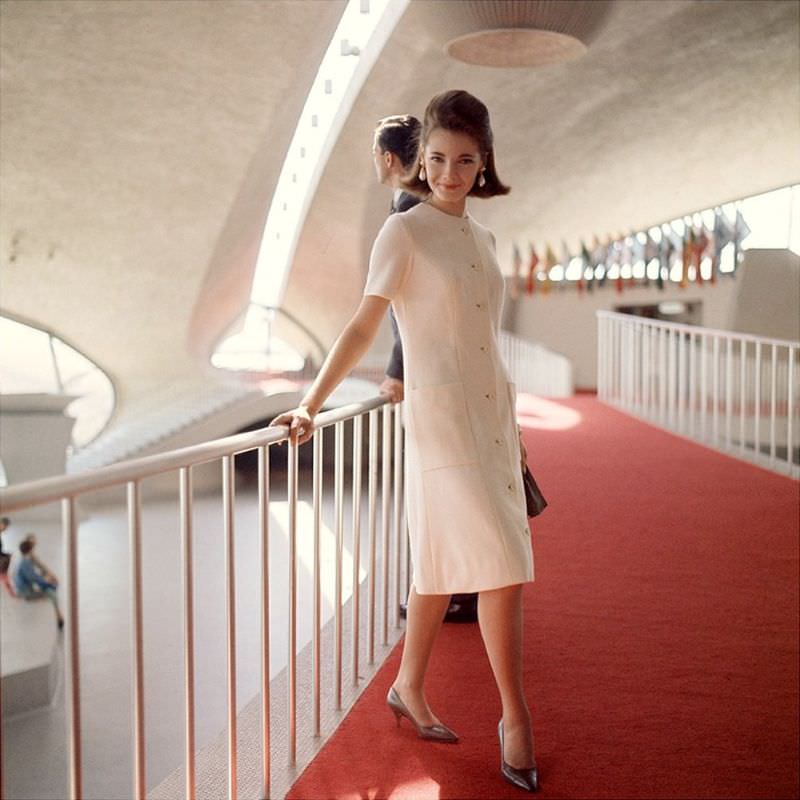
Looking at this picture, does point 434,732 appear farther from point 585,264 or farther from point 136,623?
point 585,264

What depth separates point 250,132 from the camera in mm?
9055

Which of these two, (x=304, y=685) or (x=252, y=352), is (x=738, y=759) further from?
(x=252, y=352)

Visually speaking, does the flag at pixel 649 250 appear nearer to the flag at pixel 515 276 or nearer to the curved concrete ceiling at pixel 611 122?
the curved concrete ceiling at pixel 611 122

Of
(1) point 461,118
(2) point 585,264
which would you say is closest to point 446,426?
(1) point 461,118

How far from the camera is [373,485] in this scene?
237 cm

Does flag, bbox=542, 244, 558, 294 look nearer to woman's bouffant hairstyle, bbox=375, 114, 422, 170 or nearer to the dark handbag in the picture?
woman's bouffant hairstyle, bbox=375, 114, 422, 170

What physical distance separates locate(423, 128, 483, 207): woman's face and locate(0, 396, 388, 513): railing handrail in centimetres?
49

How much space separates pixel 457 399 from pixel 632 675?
976mm

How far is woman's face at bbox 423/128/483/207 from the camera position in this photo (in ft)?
5.37

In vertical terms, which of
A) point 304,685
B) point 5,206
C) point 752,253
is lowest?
point 304,685

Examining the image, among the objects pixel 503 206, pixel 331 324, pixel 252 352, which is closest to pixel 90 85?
pixel 503 206

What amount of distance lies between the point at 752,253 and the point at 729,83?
8.85ft

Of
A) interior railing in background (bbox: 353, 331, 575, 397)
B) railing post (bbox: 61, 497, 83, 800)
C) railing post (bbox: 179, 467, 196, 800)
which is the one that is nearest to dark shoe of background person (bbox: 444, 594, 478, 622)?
railing post (bbox: 179, 467, 196, 800)

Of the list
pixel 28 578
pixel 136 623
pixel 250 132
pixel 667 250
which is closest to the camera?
pixel 136 623
